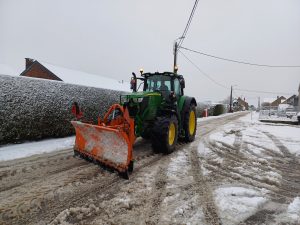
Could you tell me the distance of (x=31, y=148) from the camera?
6.42 metres

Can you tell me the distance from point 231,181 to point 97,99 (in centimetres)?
684

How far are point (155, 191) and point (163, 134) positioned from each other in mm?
2110

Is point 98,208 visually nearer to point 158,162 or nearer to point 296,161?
point 158,162

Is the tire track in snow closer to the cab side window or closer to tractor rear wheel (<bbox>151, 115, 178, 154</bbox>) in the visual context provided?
tractor rear wheel (<bbox>151, 115, 178, 154</bbox>)

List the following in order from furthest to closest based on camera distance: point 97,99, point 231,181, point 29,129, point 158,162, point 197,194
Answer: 1. point 97,99
2. point 29,129
3. point 158,162
4. point 231,181
5. point 197,194

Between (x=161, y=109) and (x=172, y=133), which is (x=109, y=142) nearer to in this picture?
(x=172, y=133)

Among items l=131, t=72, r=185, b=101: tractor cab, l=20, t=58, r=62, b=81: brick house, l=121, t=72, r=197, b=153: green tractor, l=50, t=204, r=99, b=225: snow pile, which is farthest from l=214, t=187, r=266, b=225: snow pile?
l=20, t=58, r=62, b=81: brick house

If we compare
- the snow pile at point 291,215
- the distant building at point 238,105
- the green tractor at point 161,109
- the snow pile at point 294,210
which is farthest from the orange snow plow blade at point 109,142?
the distant building at point 238,105

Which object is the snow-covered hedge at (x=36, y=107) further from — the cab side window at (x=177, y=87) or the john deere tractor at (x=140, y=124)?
the cab side window at (x=177, y=87)

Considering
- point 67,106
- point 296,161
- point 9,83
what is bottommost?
point 296,161

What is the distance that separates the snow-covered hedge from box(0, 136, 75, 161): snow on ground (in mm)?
322

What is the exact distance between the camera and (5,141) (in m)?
6.62

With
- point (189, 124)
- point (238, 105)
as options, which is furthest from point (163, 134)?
point (238, 105)

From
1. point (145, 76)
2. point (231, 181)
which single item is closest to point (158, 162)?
point (231, 181)
